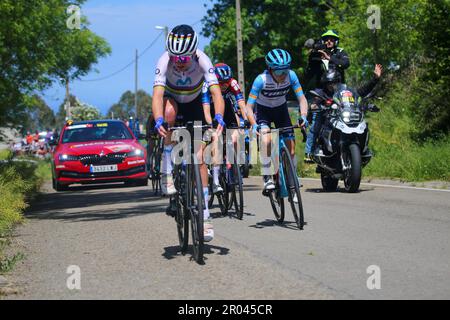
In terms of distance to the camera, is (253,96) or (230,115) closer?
(253,96)

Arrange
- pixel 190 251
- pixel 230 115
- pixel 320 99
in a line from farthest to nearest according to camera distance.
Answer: pixel 320 99 → pixel 230 115 → pixel 190 251

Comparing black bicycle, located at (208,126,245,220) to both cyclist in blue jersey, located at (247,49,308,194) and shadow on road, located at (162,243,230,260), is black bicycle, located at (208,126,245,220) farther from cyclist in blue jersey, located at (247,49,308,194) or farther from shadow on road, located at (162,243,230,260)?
shadow on road, located at (162,243,230,260)

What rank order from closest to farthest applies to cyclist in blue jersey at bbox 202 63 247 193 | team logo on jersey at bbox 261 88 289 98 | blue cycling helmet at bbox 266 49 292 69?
blue cycling helmet at bbox 266 49 292 69 → team logo on jersey at bbox 261 88 289 98 → cyclist in blue jersey at bbox 202 63 247 193

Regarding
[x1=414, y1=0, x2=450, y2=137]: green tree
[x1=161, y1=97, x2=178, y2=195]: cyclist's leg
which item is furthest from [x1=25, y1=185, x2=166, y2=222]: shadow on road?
[x1=414, y1=0, x2=450, y2=137]: green tree

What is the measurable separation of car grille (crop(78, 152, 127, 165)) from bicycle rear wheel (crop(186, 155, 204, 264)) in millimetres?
11512

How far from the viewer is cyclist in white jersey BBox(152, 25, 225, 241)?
817 centimetres

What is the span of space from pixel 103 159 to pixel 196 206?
11872 millimetres

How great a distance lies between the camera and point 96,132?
20703mm

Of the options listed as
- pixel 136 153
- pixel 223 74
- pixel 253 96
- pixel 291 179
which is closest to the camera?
pixel 291 179

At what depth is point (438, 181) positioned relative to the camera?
1564cm

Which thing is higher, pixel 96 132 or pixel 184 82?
pixel 184 82

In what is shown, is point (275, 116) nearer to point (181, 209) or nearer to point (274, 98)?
point (274, 98)

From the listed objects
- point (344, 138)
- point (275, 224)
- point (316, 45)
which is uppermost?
point (316, 45)

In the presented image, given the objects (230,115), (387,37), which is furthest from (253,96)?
(387,37)
